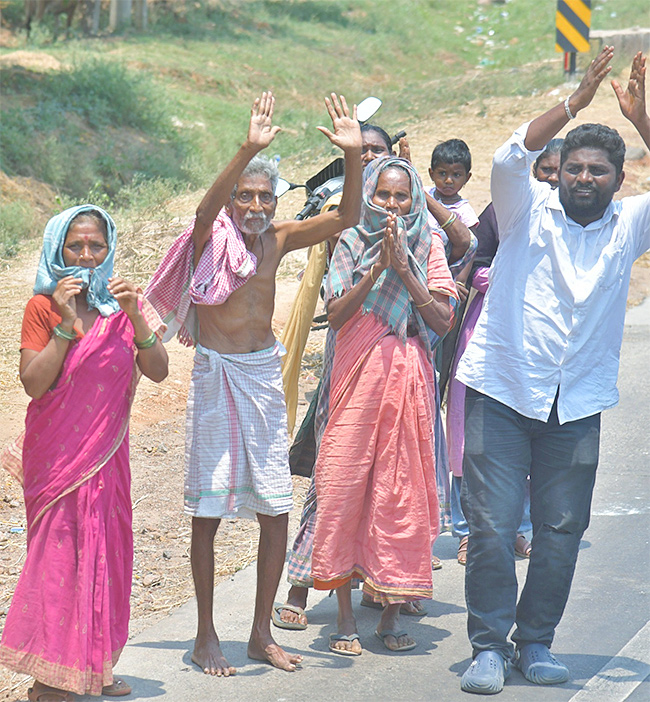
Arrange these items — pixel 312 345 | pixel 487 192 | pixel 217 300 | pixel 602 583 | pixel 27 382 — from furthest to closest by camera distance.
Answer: pixel 487 192 → pixel 312 345 → pixel 602 583 → pixel 217 300 → pixel 27 382

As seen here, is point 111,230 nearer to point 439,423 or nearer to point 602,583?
point 439,423

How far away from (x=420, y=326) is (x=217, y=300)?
35.8 inches

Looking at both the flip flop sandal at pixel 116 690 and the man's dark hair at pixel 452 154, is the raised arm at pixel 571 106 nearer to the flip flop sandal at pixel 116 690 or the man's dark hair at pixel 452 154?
the man's dark hair at pixel 452 154


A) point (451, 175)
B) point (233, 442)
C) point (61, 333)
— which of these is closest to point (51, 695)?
point (233, 442)

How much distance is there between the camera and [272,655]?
13.5 feet

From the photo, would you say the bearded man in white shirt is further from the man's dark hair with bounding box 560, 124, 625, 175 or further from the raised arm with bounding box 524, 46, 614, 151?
the raised arm with bounding box 524, 46, 614, 151

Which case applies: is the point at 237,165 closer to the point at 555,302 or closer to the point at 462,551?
the point at 555,302

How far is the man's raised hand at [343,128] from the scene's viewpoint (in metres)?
4.12

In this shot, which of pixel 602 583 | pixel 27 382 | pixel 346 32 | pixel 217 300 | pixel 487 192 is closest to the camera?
pixel 27 382

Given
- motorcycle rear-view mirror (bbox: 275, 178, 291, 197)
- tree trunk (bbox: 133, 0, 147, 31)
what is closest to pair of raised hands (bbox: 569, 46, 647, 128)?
motorcycle rear-view mirror (bbox: 275, 178, 291, 197)

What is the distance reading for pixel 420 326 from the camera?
4.46 metres

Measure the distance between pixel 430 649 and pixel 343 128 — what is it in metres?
2.11

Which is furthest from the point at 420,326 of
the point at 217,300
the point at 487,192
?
the point at 487,192

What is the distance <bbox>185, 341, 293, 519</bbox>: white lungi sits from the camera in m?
4.05
